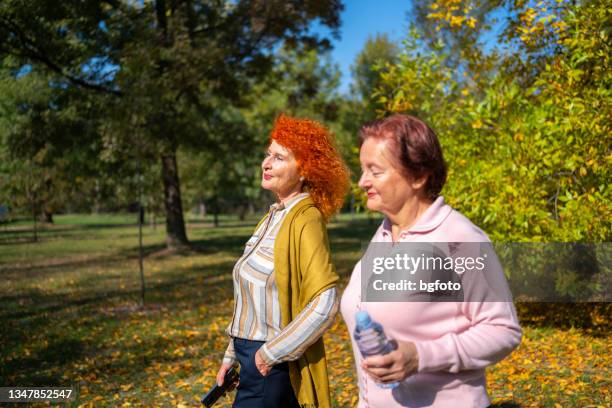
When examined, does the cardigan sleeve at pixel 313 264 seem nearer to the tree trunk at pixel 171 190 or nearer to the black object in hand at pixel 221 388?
the black object in hand at pixel 221 388

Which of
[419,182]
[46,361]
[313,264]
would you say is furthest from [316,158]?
[46,361]

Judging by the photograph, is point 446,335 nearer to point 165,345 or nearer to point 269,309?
point 269,309

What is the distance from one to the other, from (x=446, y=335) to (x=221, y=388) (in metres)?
1.79

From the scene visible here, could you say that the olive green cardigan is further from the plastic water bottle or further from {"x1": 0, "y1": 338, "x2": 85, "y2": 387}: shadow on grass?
{"x1": 0, "y1": 338, "x2": 85, "y2": 387}: shadow on grass

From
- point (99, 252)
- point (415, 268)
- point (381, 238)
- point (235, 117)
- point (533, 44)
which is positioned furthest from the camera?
point (235, 117)

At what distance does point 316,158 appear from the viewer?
2.98 metres

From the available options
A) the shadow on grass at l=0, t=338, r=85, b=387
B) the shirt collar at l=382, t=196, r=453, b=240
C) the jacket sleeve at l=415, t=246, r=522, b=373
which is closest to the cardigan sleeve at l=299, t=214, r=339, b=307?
the shirt collar at l=382, t=196, r=453, b=240

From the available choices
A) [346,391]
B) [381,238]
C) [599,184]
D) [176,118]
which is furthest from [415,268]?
[176,118]

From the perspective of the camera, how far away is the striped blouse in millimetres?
2584

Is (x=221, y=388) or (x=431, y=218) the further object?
(x=221, y=388)

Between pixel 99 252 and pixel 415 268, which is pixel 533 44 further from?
pixel 99 252

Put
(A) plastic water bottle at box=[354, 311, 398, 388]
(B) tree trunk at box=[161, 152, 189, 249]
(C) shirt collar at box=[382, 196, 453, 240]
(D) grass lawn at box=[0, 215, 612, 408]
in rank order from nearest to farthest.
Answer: (A) plastic water bottle at box=[354, 311, 398, 388] < (C) shirt collar at box=[382, 196, 453, 240] < (D) grass lawn at box=[0, 215, 612, 408] < (B) tree trunk at box=[161, 152, 189, 249]

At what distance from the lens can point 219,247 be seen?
24141mm

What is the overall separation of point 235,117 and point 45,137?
24.1m
